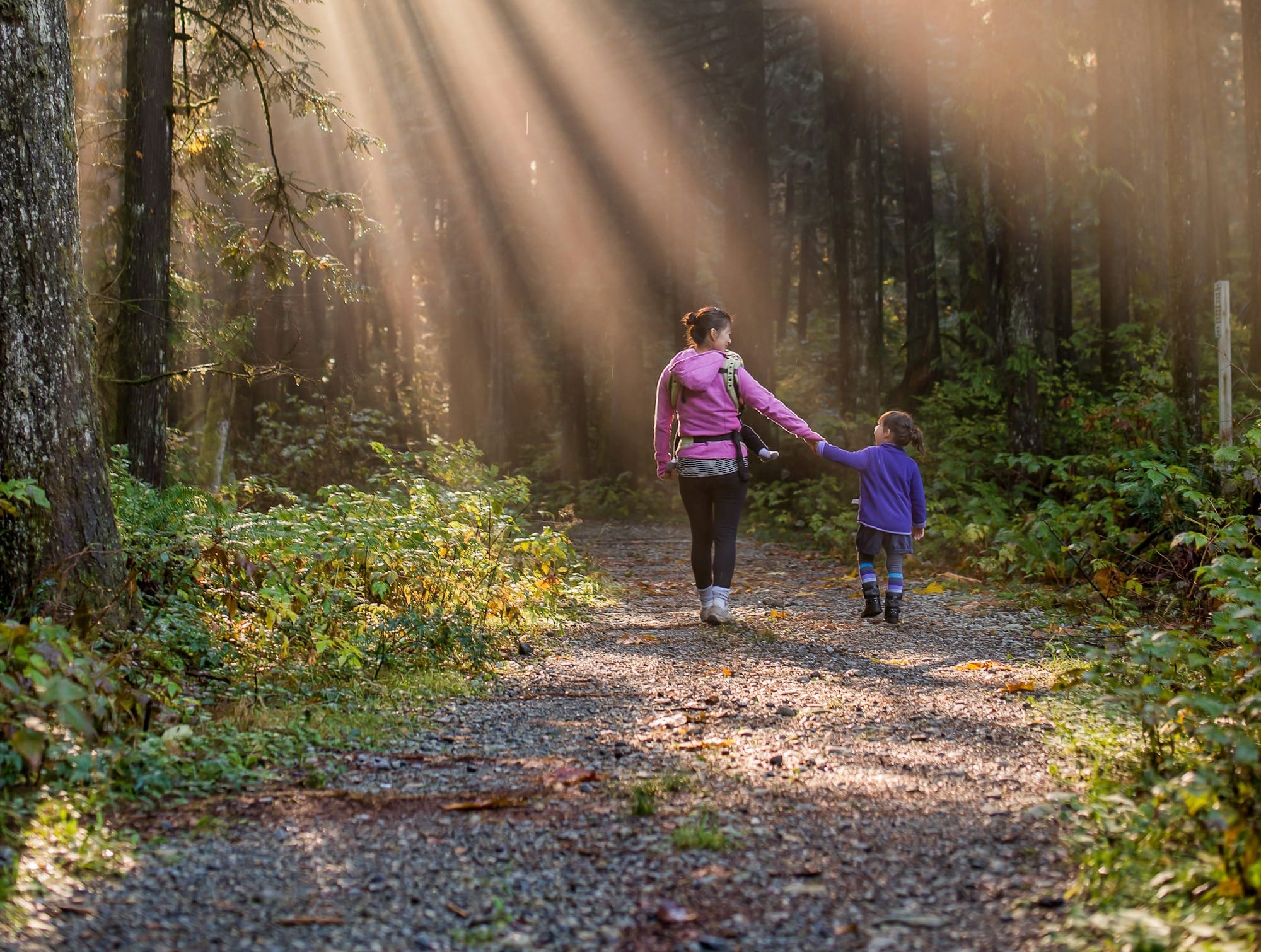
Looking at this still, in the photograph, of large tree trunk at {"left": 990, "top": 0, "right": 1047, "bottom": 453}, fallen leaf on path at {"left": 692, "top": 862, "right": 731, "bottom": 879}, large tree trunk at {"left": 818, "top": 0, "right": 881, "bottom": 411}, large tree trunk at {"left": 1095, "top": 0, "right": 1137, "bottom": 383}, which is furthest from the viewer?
large tree trunk at {"left": 818, "top": 0, "right": 881, "bottom": 411}

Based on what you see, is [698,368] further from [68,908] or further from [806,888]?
[68,908]

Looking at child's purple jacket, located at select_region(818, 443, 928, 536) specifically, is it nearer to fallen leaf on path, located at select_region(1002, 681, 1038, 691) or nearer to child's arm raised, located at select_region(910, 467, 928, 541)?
child's arm raised, located at select_region(910, 467, 928, 541)

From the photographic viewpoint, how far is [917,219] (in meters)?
21.6

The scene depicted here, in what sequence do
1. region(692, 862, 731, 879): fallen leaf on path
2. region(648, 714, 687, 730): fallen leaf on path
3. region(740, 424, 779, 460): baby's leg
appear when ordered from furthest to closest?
region(740, 424, 779, 460): baby's leg
region(648, 714, 687, 730): fallen leaf on path
region(692, 862, 731, 879): fallen leaf on path

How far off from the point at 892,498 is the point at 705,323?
6.85 ft

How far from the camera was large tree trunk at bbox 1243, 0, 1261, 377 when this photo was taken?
12.5 metres

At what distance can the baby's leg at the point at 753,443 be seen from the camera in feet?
26.4

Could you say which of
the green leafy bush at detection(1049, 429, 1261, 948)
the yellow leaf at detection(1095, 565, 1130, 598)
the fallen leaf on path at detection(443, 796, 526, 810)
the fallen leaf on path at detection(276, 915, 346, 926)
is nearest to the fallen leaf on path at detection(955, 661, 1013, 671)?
the green leafy bush at detection(1049, 429, 1261, 948)

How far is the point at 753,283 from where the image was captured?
70.2ft

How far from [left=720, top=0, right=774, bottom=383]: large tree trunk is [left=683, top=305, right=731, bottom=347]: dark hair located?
12.0m

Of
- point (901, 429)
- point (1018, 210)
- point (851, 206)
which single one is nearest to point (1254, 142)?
point (1018, 210)

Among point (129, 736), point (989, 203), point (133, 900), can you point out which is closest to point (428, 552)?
point (129, 736)

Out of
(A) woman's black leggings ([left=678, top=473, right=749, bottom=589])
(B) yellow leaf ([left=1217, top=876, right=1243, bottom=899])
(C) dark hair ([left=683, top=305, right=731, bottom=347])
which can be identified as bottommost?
(B) yellow leaf ([left=1217, top=876, right=1243, bottom=899])

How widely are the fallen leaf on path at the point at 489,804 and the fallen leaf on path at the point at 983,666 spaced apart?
11.7 feet
